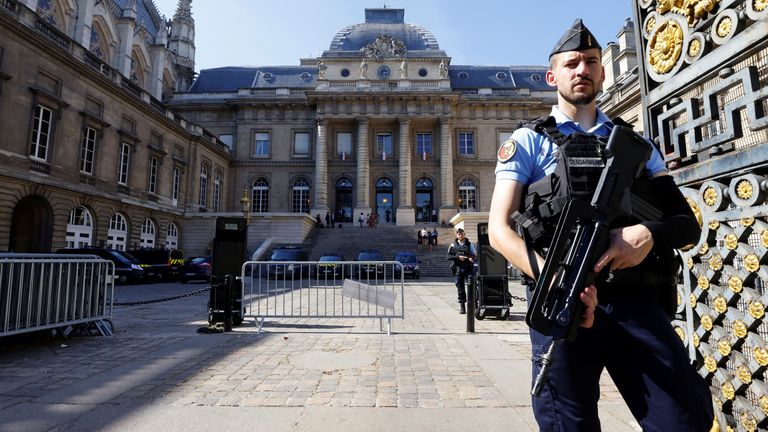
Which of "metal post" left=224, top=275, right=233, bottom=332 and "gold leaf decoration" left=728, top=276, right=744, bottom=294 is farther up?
"gold leaf decoration" left=728, top=276, right=744, bottom=294

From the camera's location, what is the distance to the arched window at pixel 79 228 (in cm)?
2160

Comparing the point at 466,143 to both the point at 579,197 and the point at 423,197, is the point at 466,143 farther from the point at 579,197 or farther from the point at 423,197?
the point at 579,197

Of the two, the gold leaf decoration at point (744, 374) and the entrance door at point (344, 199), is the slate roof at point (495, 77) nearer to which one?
the entrance door at point (344, 199)

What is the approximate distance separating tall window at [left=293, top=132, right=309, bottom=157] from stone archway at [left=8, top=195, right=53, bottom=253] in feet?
75.8

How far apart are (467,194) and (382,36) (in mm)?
18269

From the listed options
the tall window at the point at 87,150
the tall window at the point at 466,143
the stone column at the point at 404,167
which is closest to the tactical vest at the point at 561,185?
the tall window at the point at 87,150

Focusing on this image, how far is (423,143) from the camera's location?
135 feet

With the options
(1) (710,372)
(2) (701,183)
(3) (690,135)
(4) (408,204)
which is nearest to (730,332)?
(1) (710,372)

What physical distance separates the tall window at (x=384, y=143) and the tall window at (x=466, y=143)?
6937 mm

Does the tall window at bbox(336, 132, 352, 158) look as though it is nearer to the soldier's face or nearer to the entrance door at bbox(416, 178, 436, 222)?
the entrance door at bbox(416, 178, 436, 222)

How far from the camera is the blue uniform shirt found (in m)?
1.81

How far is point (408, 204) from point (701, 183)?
35.9 metres

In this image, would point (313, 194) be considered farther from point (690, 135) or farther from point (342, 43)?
point (690, 135)

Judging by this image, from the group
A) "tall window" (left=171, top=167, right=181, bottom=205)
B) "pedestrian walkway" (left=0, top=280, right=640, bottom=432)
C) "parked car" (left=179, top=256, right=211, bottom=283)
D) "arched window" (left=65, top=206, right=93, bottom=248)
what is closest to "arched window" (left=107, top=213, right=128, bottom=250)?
"arched window" (left=65, top=206, right=93, bottom=248)
